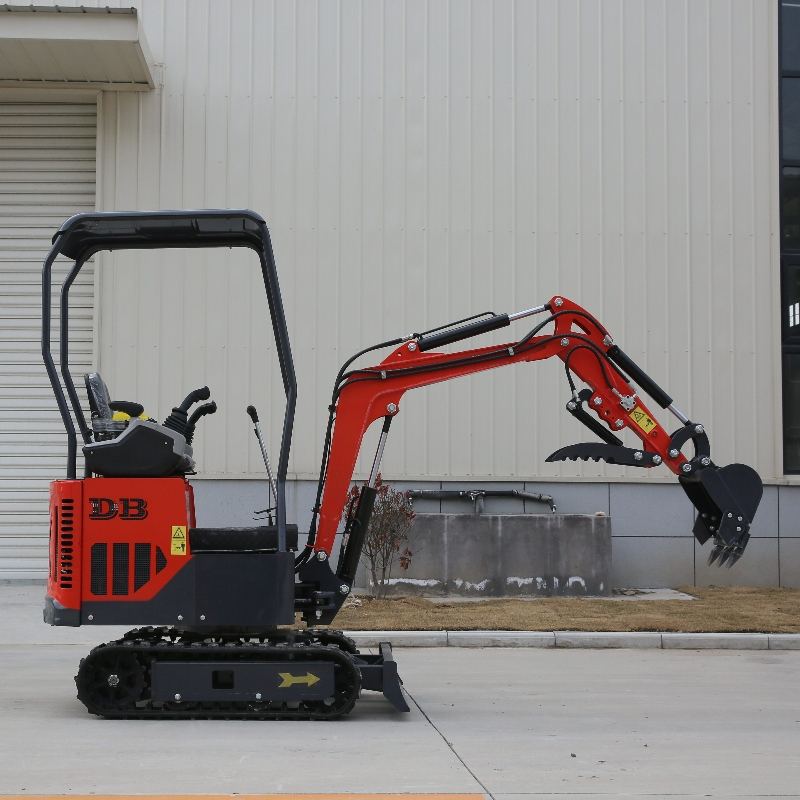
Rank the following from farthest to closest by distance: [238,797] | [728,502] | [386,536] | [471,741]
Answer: [386,536], [728,502], [471,741], [238,797]

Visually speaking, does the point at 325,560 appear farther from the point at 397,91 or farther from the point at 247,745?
the point at 397,91

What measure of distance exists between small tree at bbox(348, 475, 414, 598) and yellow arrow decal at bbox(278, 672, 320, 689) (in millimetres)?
6589

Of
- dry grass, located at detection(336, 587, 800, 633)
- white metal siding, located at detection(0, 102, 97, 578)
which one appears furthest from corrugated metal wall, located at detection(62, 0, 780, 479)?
dry grass, located at detection(336, 587, 800, 633)

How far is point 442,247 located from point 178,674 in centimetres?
991

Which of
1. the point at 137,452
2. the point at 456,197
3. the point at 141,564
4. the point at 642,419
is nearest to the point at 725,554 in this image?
the point at 642,419

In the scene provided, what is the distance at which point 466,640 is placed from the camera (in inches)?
497

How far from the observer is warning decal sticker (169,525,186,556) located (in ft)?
27.3

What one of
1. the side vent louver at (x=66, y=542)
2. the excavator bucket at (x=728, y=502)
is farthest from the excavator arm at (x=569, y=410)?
the side vent louver at (x=66, y=542)

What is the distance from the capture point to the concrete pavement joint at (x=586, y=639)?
12602mm

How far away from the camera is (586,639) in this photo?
1270cm

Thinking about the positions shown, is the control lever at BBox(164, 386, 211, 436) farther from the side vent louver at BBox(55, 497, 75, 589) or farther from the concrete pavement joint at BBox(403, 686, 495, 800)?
the concrete pavement joint at BBox(403, 686, 495, 800)

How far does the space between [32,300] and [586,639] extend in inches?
371

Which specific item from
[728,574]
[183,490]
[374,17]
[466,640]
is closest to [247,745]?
[183,490]

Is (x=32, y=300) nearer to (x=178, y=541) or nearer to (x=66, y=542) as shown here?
(x=66, y=542)
